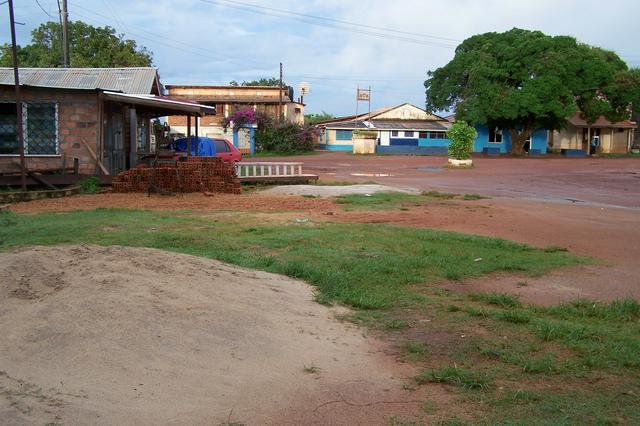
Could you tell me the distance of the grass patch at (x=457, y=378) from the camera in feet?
14.0

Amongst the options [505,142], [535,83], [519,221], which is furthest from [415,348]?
[505,142]

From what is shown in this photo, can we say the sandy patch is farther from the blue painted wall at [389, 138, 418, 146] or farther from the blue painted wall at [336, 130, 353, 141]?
the blue painted wall at [336, 130, 353, 141]

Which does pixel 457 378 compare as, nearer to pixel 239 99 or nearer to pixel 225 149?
pixel 225 149

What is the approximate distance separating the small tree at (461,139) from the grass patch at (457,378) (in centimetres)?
3299

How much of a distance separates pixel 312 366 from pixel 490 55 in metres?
51.6

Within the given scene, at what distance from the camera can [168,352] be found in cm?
431

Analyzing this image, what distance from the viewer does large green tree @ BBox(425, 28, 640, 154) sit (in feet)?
160

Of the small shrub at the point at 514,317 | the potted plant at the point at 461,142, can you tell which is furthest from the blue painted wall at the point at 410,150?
the small shrub at the point at 514,317

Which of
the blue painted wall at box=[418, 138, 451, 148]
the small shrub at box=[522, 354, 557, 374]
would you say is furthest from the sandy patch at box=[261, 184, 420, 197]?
the blue painted wall at box=[418, 138, 451, 148]

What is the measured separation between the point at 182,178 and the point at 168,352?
1424 cm

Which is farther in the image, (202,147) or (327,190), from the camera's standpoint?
(202,147)

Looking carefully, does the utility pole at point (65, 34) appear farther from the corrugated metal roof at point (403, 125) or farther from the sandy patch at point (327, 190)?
the corrugated metal roof at point (403, 125)

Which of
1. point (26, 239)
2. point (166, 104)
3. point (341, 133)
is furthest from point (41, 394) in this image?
point (341, 133)

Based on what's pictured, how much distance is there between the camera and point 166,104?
62.2 ft
